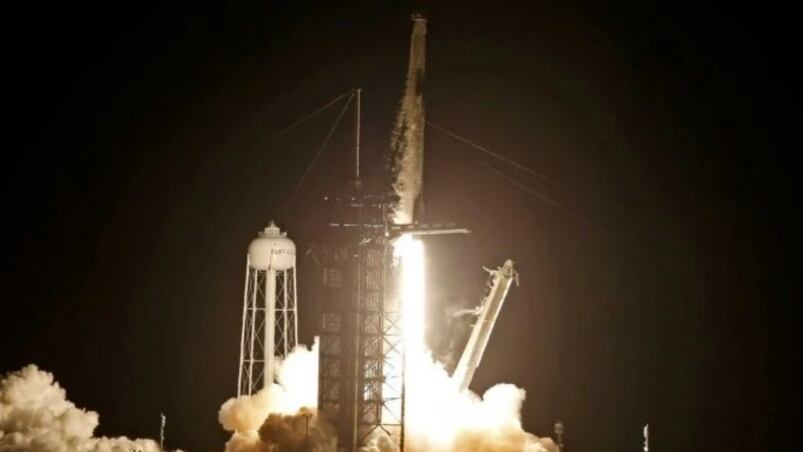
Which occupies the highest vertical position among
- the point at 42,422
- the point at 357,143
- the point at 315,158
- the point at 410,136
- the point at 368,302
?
the point at 315,158

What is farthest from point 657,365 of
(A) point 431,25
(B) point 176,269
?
(B) point 176,269

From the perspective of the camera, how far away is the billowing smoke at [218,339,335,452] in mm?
30250

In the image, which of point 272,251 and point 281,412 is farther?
point 272,251

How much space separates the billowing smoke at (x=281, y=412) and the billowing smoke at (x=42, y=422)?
358 cm

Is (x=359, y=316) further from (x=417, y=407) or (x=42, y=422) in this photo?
(x=42, y=422)

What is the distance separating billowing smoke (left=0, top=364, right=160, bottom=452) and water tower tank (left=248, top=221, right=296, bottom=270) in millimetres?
5811

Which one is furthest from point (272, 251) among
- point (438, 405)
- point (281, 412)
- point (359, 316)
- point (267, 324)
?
point (438, 405)

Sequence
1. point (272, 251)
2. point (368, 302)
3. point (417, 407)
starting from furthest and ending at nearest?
point (272, 251) < point (417, 407) < point (368, 302)

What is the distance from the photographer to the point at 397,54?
33.3 metres

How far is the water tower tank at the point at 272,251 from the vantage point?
34.8 metres

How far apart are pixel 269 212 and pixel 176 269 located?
403 centimetres

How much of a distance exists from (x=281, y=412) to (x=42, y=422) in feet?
22.2

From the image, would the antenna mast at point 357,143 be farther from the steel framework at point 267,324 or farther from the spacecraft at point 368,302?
the steel framework at point 267,324

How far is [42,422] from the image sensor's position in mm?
34688
